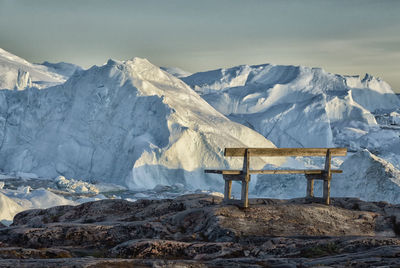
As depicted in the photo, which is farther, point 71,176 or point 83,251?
point 71,176

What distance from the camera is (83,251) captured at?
25.4 feet

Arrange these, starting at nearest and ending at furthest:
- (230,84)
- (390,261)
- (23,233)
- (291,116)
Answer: (390,261), (23,233), (291,116), (230,84)

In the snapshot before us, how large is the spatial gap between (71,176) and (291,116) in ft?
79.7

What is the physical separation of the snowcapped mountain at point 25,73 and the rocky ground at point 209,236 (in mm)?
41061

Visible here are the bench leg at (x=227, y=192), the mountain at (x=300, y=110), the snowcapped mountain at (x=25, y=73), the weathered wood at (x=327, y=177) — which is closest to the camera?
the bench leg at (x=227, y=192)

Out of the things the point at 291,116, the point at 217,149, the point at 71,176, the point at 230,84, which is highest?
the point at 230,84

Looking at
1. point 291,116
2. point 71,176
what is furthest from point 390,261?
point 291,116

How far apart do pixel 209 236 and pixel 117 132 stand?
104ft

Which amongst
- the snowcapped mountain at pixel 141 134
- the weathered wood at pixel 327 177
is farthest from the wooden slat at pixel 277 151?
the snowcapped mountain at pixel 141 134

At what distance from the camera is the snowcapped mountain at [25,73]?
64438 mm

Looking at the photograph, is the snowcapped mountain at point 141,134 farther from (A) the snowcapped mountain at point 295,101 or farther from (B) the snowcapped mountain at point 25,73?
(B) the snowcapped mountain at point 25,73

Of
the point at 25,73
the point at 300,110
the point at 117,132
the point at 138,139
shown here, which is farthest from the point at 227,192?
the point at 25,73

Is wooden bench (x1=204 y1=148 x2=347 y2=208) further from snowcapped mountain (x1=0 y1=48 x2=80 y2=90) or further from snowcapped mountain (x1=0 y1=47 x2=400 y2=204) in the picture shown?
snowcapped mountain (x1=0 y1=48 x2=80 y2=90)

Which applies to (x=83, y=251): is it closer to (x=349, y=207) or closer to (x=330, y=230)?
(x=330, y=230)
